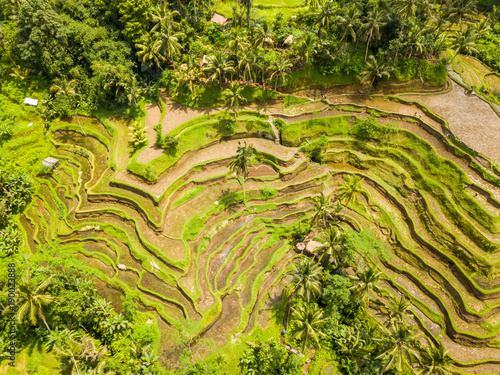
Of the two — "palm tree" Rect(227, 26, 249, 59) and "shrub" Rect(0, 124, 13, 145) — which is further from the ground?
"palm tree" Rect(227, 26, 249, 59)

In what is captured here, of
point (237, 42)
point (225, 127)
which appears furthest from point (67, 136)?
point (237, 42)

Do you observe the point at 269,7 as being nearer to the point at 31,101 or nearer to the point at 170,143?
the point at 170,143

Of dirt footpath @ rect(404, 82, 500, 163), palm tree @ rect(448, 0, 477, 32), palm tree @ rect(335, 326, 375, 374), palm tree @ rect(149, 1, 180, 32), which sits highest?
palm tree @ rect(448, 0, 477, 32)

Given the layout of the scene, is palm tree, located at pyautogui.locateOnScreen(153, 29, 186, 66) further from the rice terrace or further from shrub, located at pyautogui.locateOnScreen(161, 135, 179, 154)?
shrub, located at pyautogui.locateOnScreen(161, 135, 179, 154)

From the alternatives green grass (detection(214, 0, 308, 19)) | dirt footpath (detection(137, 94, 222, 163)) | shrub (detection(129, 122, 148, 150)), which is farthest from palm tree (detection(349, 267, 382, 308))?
green grass (detection(214, 0, 308, 19))

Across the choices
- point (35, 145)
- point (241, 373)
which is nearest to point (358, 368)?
point (241, 373)

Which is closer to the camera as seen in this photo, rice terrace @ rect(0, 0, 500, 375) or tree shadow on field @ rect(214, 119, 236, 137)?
rice terrace @ rect(0, 0, 500, 375)

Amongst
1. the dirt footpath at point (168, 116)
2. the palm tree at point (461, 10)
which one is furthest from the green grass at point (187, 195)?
the palm tree at point (461, 10)

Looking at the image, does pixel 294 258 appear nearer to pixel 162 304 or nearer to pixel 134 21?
pixel 162 304
